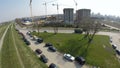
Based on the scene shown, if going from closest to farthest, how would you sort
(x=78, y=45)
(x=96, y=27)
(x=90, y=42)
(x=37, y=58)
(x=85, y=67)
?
(x=85, y=67) → (x=37, y=58) → (x=78, y=45) → (x=90, y=42) → (x=96, y=27)

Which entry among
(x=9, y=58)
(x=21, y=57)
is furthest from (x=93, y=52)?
(x=9, y=58)

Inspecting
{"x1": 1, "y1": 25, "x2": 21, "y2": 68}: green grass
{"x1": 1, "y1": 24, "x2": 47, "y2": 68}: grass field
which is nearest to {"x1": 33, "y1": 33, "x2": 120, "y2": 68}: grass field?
{"x1": 1, "y1": 24, "x2": 47, "y2": 68}: grass field

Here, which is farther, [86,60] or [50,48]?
[50,48]

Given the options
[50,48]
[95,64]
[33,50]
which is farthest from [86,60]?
[33,50]

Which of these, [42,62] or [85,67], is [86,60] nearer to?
[85,67]

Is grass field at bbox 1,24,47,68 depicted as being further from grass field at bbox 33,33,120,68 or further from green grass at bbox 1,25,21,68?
grass field at bbox 33,33,120,68

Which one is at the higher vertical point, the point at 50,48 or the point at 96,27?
the point at 96,27

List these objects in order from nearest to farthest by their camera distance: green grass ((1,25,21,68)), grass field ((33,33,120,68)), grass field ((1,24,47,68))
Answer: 1. green grass ((1,25,21,68))
2. grass field ((1,24,47,68))
3. grass field ((33,33,120,68))

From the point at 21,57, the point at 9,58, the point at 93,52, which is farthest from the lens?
the point at 93,52

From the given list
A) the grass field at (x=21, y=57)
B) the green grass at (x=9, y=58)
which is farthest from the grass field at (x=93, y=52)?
the green grass at (x=9, y=58)

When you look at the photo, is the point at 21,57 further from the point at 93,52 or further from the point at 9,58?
the point at 93,52

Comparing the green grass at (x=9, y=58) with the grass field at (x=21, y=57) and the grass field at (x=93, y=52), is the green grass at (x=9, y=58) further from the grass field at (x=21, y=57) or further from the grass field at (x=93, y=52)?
the grass field at (x=93, y=52)
